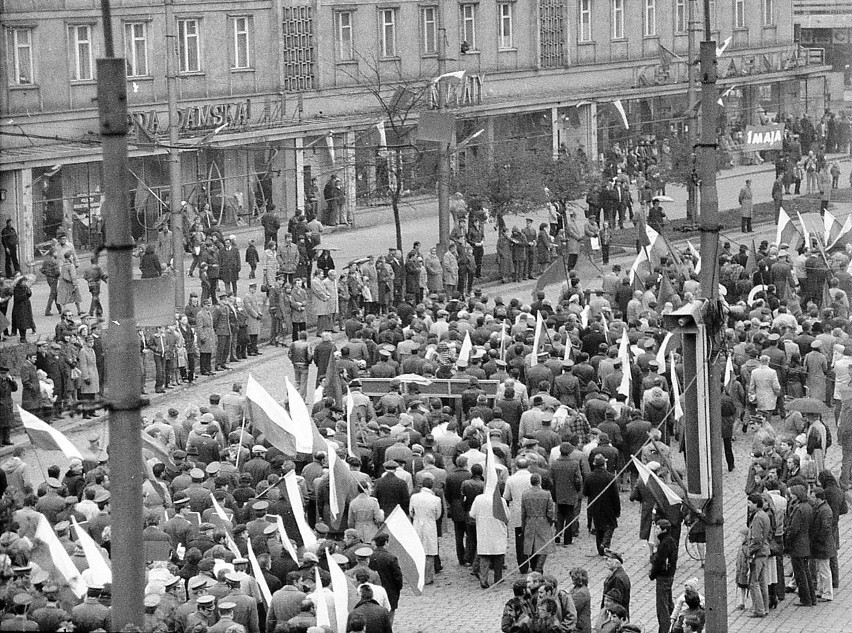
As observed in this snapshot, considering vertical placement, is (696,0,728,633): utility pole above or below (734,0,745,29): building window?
below

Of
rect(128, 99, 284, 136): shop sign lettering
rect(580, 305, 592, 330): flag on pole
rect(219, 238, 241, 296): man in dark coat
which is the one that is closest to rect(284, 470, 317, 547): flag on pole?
rect(580, 305, 592, 330): flag on pole

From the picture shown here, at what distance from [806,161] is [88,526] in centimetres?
3927

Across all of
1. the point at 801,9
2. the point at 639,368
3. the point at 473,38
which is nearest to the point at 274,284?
the point at 639,368

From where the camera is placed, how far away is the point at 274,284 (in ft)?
113

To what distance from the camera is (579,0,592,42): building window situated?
6238 cm

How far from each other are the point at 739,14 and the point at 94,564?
192 ft

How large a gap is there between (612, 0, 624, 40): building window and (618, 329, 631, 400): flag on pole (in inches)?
1533

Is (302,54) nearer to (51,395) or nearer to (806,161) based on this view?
(806,161)

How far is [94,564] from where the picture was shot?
16.8 meters

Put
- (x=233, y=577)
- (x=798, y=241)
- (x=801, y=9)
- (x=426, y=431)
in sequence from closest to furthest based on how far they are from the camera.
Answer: (x=233, y=577), (x=426, y=431), (x=798, y=241), (x=801, y=9)

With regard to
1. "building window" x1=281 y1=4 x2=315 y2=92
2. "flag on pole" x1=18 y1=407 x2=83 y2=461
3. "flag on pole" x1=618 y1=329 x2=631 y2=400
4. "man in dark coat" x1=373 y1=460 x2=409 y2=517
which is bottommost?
"man in dark coat" x1=373 y1=460 x2=409 y2=517

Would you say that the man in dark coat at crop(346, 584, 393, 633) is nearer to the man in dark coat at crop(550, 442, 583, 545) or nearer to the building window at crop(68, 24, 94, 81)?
the man in dark coat at crop(550, 442, 583, 545)

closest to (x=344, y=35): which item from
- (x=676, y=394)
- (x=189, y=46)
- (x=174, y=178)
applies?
(x=189, y=46)

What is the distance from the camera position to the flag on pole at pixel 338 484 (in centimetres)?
2016
